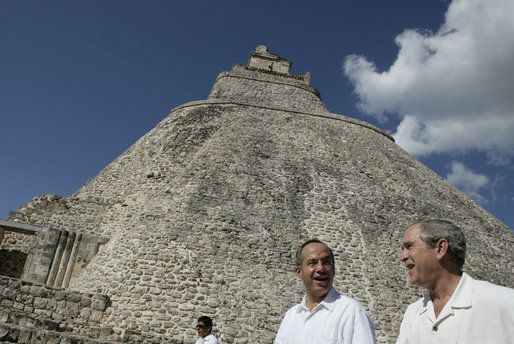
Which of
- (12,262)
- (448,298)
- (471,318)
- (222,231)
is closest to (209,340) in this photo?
(448,298)

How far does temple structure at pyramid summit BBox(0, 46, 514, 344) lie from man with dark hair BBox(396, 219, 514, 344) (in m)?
5.41

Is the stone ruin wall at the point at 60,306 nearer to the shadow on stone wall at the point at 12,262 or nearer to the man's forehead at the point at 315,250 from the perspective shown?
the shadow on stone wall at the point at 12,262

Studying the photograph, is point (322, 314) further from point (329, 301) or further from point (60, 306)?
point (60, 306)

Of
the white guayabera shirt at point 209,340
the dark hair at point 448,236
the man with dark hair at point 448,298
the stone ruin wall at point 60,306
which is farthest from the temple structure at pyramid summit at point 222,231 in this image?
the dark hair at point 448,236

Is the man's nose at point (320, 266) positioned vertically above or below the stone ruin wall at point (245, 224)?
below

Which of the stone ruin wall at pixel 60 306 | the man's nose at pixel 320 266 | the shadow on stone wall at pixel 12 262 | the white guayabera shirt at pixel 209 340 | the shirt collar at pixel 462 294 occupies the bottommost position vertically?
the stone ruin wall at pixel 60 306

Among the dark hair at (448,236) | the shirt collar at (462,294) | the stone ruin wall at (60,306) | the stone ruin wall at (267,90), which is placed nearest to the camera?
the shirt collar at (462,294)

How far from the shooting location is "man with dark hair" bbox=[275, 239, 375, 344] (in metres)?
2.01

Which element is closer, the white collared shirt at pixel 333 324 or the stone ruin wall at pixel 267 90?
the white collared shirt at pixel 333 324

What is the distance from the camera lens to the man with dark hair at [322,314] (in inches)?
79.1

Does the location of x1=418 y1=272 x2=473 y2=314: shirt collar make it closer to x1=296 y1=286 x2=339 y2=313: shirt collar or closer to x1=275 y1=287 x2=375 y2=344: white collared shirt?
x1=275 y1=287 x2=375 y2=344: white collared shirt

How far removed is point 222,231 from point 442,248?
25.4ft

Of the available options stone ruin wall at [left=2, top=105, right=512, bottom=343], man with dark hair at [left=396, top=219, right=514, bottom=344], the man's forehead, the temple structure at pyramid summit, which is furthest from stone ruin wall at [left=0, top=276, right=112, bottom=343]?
man with dark hair at [left=396, top=219, right=514, bottom=344]

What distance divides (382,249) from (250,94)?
10454 mm
